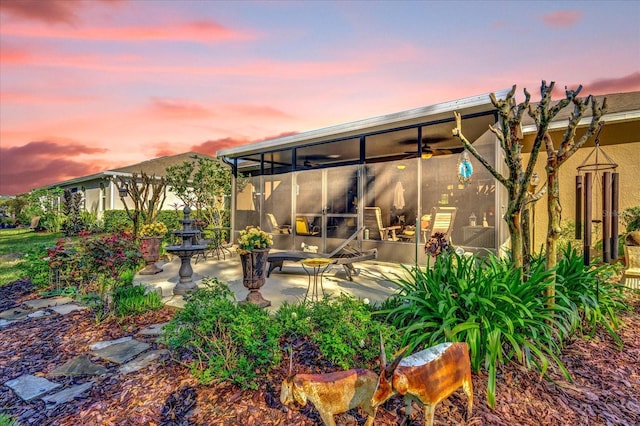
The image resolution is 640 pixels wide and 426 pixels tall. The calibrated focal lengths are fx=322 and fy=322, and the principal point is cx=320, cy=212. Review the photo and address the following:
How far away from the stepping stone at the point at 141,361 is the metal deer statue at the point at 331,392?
6.01ft

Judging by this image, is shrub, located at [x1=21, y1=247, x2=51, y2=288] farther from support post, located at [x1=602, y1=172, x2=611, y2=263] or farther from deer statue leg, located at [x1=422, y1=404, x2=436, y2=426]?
support post, located at [x1=602, y1=172, x2=611, y2=263]

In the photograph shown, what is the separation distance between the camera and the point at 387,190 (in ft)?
24.7

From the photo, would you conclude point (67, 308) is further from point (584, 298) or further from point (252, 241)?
point (584, 298)

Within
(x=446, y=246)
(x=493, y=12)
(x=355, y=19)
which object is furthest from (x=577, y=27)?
(x=446, y=246)

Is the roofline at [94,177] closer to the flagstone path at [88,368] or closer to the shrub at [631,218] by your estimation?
the flagstone path at [88,368]

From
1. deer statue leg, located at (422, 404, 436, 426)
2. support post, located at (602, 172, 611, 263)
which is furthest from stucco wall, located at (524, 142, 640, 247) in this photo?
deer statue leg, located at (422, 404, 436, 426)

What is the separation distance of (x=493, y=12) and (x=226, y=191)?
8.64 meters

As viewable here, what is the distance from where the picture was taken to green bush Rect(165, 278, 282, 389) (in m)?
2.37

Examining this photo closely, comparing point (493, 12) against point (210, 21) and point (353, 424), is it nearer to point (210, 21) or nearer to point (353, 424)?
point (210, 21)

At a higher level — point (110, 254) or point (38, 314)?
point (110, 254)

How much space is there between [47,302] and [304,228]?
5.42 meters

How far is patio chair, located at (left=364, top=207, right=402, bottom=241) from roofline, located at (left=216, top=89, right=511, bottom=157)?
193 centimetres

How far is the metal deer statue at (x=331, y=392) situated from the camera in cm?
164

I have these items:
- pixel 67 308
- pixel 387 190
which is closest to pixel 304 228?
pixel 387 190
